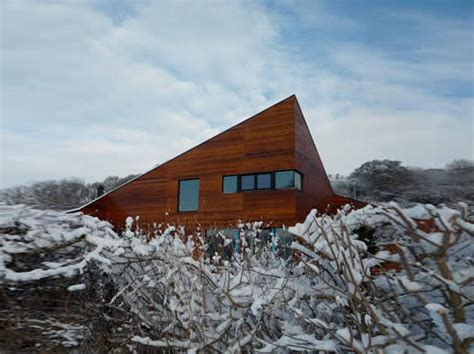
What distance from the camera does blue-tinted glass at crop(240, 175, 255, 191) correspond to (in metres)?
12.7

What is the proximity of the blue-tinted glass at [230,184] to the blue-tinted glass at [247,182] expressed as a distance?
0.92 ft

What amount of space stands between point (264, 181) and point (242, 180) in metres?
0.81

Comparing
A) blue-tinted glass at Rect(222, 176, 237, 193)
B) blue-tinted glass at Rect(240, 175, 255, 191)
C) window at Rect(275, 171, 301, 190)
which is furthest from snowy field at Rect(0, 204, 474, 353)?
blue-tinted glass at Rect(222, 176, 237, 193)

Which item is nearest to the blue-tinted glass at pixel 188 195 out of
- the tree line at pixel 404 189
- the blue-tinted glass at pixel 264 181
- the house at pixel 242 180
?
the house at pixel 242 180

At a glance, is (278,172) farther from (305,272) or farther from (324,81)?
(305,272)

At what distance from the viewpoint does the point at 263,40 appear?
7.42 metres

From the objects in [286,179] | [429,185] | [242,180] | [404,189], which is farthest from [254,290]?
Result: [242,180]

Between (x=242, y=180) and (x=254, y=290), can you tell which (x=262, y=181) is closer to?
(x=242, y=180)

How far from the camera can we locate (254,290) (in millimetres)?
2090

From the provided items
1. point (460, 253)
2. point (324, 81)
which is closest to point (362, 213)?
point (460, 253)

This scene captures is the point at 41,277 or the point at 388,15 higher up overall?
the point at 388,15

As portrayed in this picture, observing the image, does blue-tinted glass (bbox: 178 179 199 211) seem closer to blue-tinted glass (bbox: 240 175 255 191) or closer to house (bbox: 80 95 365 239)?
house (bbox: 80 95 365 239)

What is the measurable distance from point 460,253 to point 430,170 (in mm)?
1170

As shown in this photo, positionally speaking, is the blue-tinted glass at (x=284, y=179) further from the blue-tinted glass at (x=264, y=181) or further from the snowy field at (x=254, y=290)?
the snowy field at (x=254, y=290)
